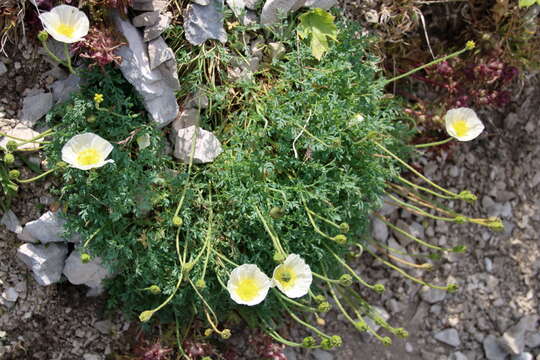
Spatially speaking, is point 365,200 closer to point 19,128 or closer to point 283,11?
point 283,11

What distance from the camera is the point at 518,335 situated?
12.5 feet

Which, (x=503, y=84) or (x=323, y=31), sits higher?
(x=323, y=31)

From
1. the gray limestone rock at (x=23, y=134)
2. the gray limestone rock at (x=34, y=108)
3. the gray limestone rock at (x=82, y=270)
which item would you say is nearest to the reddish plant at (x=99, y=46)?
the gray limestone rock at (x=34, y=108)

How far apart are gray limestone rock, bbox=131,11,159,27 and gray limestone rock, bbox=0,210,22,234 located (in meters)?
1.11

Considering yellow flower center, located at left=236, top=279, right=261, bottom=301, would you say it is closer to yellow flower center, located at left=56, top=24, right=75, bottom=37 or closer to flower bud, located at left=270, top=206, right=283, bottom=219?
flower bud, located at left=270, top=206, right=283, bottom=219

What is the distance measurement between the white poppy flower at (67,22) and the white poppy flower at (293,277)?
1301mm

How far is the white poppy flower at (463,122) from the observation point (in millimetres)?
2967

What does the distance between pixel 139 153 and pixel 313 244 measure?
3.15 feet

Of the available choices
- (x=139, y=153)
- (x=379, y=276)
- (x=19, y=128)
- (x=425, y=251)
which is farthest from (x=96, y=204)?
(x=425, y=251)

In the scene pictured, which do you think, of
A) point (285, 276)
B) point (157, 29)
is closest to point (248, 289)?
point (285, 276)

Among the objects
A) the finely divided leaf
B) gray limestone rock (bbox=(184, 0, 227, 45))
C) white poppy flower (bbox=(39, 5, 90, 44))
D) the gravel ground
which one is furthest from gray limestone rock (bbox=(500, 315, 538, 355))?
white poppy flower (bbox=(39, 5, 90, 44))

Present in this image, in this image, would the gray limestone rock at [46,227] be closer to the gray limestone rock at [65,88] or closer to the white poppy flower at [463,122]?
the gray limestone rock at [65,88]

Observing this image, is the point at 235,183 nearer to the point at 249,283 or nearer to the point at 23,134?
the point at 249,283

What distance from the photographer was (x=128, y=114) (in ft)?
9.16
